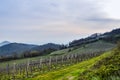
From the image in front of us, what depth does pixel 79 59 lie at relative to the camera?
531 ft

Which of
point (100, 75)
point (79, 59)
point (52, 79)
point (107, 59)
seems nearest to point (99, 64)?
point (107, 59)

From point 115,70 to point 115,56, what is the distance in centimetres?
636

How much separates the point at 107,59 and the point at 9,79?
79.1 meters

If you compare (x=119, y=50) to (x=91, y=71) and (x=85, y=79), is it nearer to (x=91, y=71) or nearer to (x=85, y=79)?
(x=91, y=71)

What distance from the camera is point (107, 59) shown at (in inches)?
1495

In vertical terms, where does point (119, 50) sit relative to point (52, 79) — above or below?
above

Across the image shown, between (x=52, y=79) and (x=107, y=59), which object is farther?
(x=52, y=79)

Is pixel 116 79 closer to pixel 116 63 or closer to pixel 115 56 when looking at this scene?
pixel 116 63

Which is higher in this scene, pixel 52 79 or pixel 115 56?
pixel 115 56

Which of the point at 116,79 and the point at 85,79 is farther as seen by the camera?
the point at 85,79

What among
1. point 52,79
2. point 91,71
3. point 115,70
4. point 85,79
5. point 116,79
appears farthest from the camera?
point 52,79

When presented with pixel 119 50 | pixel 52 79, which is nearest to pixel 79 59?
pixel 52 79

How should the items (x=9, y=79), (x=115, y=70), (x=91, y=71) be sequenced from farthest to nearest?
(x=9, y=79) < (x=91, y=71) < (x=115, y=70)

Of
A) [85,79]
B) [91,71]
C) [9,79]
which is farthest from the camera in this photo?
[9,79]
